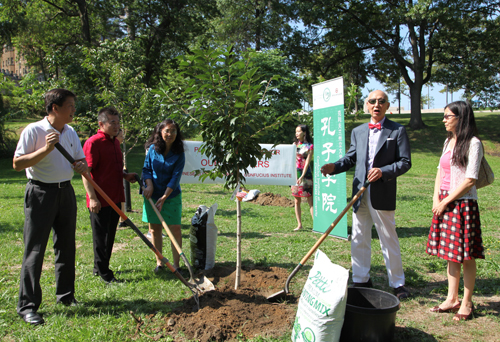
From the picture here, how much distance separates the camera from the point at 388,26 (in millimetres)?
24453

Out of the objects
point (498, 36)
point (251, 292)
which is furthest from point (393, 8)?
point (251, 292)

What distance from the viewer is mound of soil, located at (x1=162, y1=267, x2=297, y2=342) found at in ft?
9.83

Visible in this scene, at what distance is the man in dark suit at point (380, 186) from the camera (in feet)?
12.2

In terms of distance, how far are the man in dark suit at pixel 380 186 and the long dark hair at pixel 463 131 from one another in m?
0.47

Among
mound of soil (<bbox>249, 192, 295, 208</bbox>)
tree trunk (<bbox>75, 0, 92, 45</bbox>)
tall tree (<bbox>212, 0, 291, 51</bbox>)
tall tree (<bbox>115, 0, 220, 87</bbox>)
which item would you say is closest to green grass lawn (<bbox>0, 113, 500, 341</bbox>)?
mound of soil (<bbox>249, 192, 295, 208</bbox>)

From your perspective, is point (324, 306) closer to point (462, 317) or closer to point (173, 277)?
point (462, 317)

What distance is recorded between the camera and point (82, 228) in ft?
22.4

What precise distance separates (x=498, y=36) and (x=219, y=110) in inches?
1001

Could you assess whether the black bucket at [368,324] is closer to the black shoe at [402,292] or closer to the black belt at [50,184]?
the black shoe at [402,292]

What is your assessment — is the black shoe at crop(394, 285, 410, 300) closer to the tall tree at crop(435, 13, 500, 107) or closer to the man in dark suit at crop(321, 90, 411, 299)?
the man in dark suit at crop(321, 90, 411, 299)

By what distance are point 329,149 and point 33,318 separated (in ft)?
15.3

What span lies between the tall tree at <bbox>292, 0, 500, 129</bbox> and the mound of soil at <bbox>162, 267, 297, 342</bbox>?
2198 centimetres

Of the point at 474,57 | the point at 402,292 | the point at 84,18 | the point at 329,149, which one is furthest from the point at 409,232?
the point at 474,57

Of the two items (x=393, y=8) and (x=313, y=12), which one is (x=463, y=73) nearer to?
(x=393, y=8)
